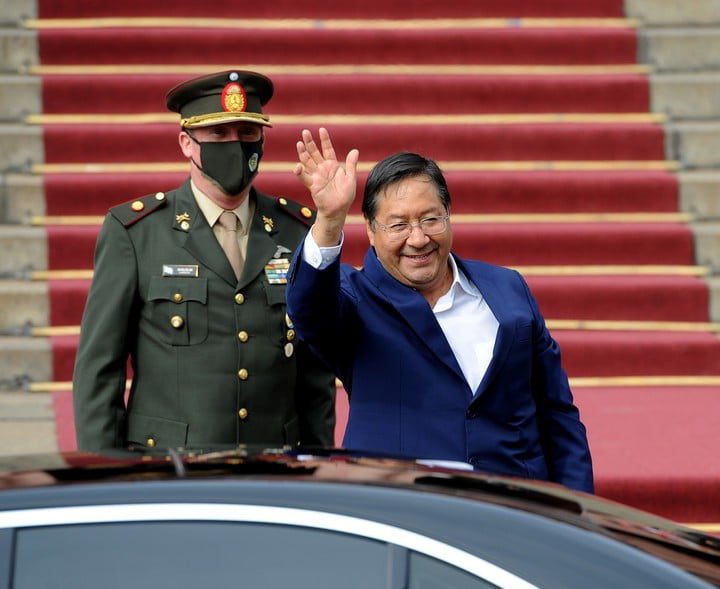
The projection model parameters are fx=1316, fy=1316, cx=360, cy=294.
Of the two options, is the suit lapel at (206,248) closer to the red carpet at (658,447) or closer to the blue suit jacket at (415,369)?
the blue suit jacket at (415,369)

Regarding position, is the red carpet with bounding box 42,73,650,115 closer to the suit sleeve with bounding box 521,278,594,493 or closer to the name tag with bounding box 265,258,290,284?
the name tag with bounding box 265,258,290,284

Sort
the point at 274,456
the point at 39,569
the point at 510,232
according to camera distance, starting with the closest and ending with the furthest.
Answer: the point at 39,569
the point at 274,456
the point at 510,232

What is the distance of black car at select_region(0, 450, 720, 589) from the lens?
1.97 meters

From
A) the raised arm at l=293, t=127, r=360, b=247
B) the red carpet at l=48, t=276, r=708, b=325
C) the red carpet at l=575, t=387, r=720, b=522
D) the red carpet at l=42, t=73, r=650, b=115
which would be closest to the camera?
the raised arm at l=293, t=127, r=360, b=247

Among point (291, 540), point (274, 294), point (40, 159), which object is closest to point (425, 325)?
point (274, 294)

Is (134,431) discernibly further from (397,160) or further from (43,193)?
(43,193)

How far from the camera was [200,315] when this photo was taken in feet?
11.6

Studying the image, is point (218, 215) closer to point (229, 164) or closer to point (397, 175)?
point (229, 164)

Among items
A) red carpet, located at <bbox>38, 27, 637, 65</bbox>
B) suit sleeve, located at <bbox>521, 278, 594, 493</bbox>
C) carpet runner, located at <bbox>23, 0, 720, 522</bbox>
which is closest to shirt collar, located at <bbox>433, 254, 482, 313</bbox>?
suit sleeve, located at <bbox>521, 278, 594, 493</bbox>

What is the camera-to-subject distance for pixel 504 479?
7.66 feet

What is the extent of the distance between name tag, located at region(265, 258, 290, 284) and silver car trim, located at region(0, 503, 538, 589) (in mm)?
1619

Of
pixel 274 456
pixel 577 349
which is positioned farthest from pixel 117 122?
pixel 274 456

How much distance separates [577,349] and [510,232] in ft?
2.62

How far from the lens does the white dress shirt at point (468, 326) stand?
3072mm
